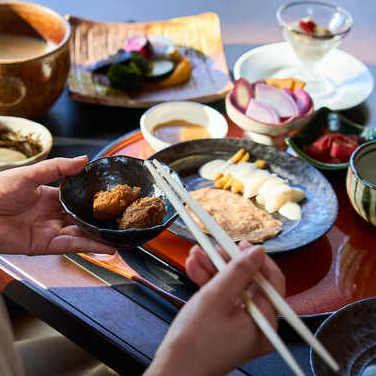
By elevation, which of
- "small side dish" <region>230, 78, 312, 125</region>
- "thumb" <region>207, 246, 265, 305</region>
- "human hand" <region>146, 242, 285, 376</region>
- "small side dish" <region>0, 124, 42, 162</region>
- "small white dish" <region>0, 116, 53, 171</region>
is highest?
"thumb" <region>207, 246, 265, 305</region>

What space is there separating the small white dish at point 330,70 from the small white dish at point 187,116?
8.0 inches

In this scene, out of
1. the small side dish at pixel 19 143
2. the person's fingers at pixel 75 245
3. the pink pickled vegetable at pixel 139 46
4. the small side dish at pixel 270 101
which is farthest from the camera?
the pink pickled vegetable at pixel 139 46

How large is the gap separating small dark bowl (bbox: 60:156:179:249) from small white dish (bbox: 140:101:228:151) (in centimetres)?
30

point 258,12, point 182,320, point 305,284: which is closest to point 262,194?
point 305,284

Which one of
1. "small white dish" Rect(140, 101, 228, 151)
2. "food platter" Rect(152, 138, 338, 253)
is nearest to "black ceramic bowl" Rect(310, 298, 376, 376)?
"food platter" Rect(152, 138, 338, 253)

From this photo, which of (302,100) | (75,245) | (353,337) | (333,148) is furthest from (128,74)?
(353,337)

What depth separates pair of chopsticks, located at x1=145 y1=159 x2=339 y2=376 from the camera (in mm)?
808

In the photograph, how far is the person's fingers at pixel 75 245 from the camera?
1182mm

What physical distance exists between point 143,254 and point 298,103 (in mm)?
573

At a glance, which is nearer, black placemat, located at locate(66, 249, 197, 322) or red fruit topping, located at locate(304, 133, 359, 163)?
black placemat, located at locate(66, 249, 197, 322)

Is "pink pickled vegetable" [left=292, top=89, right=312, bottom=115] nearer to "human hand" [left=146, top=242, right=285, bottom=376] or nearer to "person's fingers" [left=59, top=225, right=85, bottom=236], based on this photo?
"person's fingers" [left=59, top=225, right=85, bottom=236]

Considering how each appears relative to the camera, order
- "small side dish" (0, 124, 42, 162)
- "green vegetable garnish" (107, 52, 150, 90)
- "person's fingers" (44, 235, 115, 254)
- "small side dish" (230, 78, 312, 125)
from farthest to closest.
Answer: "green vegetable garnish" (107, 52, 150, 90) → "small side dish" (230, 78, 312, 125) → "small side dish" (0, 124, 42, 162) → "person's fingers" (44, 235, 115, 254)

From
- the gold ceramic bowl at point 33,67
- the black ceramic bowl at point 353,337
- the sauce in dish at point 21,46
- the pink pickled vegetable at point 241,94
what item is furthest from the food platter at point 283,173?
the sauce in dish at point 21,46

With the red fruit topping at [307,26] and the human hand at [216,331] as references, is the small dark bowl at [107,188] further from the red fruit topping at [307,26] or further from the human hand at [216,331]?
the red fruit topping at [307,26]
